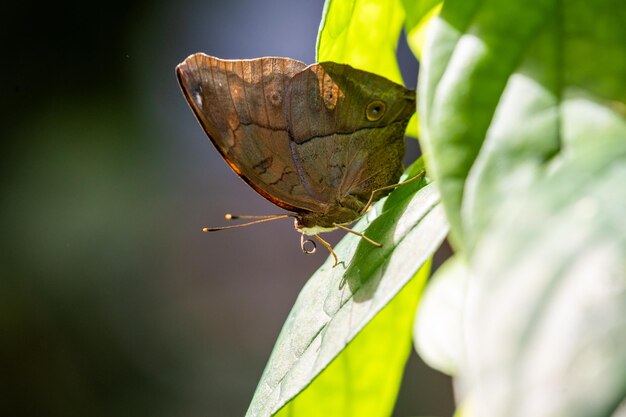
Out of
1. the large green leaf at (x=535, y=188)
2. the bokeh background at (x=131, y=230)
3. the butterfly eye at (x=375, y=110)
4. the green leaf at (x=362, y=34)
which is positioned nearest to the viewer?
the large green leaf at (x=535, y=188)

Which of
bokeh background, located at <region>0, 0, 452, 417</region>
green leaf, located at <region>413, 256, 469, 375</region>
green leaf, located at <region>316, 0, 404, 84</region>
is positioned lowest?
bokeh background, located at <region>0, 0, 452, 417</region>

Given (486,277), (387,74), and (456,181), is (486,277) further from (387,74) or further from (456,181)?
(387,74)

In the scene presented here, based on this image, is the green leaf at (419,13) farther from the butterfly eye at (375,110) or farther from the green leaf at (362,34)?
the butterfly eye at (375,110)

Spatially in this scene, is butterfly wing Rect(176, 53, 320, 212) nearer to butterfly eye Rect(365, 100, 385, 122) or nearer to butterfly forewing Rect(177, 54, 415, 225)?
butterfly forewing Rect(177, 54, 415, 225)

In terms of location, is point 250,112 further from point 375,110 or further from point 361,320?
point 361,320

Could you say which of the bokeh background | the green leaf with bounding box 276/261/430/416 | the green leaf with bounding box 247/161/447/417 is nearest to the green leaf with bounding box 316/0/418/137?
the green leaf with bounding box 247/161/447/417

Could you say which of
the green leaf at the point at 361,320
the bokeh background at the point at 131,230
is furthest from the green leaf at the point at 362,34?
the bokeh background at the point at 131,230

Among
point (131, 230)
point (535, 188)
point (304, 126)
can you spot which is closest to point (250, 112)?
point (304, 126)
